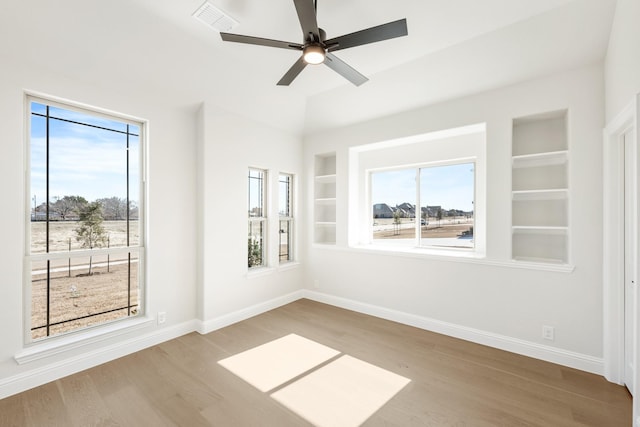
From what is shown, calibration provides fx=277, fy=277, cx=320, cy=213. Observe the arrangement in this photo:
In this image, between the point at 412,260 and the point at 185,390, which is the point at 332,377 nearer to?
the point at 185,390

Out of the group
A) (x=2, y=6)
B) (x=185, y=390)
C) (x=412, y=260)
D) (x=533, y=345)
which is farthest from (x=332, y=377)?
(x=2, y=6)

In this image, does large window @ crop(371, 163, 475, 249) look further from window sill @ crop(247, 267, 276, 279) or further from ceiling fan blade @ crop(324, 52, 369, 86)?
ceiling fan blade @ crop(324, 52, 369, 86)

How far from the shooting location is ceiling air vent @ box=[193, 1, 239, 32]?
2283mm

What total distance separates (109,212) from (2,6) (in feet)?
5.67

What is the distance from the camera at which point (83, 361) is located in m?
2.57

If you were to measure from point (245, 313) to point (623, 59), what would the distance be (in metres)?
4.52

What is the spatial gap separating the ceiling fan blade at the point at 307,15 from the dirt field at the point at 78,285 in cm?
269

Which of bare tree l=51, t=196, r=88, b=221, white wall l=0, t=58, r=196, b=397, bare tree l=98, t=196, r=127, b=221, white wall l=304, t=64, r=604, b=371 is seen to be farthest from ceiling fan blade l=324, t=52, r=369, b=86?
bare tree l=51, t=196, r=88, b=221

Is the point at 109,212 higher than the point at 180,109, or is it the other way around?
the point at 180,109

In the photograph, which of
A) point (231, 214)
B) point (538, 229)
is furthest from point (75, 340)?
point (538, 229)

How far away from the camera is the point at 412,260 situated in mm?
3652

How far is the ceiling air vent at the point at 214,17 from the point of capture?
228 cm

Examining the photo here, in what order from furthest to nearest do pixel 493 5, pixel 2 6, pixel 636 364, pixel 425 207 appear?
pixel 425 207 < pixel 493 5 < pixel 2 6 < pixel 636 364

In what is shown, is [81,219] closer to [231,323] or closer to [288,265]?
[231,323]
